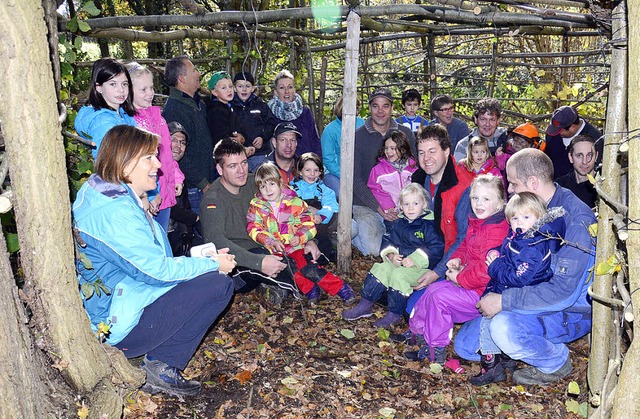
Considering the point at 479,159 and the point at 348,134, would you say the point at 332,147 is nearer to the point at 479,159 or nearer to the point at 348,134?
the point at 348,134

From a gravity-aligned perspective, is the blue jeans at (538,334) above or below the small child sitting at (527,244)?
below

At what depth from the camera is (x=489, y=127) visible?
20.2ft

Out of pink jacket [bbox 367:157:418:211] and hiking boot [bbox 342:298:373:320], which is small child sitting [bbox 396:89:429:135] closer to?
pink jacket [bbox 367:157:418:211]

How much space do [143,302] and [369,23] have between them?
4.26 m

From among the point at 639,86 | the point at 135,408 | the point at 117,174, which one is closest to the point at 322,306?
the point at 135,408

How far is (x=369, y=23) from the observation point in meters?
6.35

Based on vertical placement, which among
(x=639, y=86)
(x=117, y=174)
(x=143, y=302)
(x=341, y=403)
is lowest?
(x=341, y=403)

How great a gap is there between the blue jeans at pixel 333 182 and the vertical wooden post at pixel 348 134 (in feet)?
2.43

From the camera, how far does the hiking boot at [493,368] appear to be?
12.5 ft

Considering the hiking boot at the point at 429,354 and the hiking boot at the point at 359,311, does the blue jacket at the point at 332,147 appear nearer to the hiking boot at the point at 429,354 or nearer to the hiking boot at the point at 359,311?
the hiking boot at the point at 359,311

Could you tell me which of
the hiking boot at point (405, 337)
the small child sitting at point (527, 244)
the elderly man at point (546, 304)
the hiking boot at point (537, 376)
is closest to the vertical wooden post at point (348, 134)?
the hiking boot at point (405, 337)

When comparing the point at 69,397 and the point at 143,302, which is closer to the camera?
the point at 69,397

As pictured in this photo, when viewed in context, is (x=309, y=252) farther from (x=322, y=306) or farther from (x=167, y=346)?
(x=167, y=346)

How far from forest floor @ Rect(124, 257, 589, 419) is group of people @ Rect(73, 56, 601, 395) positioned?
0.13 meters
